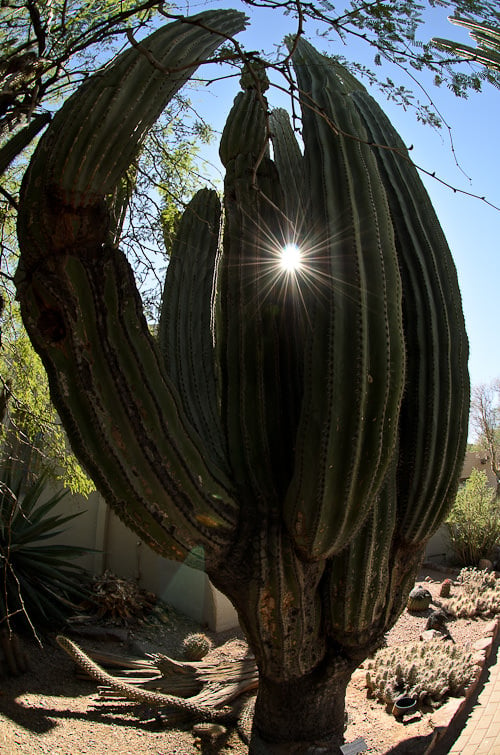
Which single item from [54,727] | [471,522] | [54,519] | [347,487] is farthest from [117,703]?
[471,522]

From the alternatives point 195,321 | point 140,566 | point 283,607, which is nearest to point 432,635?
point 140,566

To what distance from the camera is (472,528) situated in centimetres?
1005

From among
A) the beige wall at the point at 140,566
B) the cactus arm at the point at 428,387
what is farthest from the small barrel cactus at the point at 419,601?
the cactus arm at the point at 428,387

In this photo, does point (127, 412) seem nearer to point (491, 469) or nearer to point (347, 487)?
point (347, 487)

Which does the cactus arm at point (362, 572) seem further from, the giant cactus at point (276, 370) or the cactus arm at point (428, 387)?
the cactus arm at point (428, 387)

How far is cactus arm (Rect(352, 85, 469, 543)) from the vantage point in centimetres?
280

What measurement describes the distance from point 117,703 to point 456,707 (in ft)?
8.49

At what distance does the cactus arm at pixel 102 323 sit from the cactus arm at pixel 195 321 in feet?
1.57

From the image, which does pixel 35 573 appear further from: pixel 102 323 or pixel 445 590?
pixel 102 323

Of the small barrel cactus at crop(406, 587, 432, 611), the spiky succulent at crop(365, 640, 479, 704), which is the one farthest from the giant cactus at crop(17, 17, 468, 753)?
the small barrel cactus at crop(406, 587, 432, 611)

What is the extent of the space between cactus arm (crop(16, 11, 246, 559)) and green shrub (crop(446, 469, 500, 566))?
29.0 feet

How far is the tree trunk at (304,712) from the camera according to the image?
290 centimetres

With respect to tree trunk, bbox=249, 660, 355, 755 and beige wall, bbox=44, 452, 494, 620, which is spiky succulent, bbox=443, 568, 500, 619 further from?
tree trunk, bbox=249, 660, 355, 755

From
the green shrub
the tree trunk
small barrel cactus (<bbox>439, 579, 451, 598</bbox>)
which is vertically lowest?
the tree trunk
